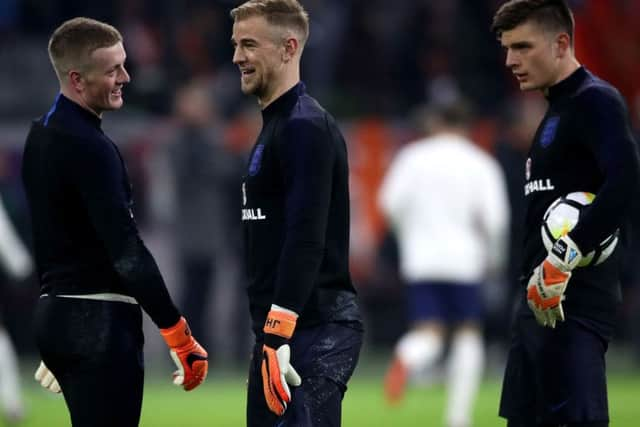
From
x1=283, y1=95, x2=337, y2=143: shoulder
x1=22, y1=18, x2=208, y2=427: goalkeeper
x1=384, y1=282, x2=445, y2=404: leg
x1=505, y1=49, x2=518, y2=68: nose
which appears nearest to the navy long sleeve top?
x1=22, y1=18, x2=208, y2=427: goalkeeper

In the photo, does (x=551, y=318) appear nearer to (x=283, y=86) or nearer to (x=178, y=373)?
(x=283, y=86)

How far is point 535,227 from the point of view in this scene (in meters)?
6.29

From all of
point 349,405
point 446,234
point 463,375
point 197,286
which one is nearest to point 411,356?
point 463,375

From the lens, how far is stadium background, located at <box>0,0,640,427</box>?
15.2m

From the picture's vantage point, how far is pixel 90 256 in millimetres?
6020

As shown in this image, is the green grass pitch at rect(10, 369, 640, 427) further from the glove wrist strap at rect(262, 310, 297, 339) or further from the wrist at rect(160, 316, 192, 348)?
the glove wrist strap at rect(262, 310, 297, 339)

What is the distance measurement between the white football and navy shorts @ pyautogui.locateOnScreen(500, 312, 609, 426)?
298 millimetres

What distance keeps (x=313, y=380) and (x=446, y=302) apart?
6.19 meters

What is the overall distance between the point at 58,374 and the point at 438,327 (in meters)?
6.15

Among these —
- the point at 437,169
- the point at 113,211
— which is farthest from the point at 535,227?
the point at 437,169

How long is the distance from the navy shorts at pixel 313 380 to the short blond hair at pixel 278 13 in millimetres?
1277

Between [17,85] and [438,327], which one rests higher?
[17,85]

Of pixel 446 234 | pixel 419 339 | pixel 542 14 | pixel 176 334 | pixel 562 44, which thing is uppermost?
pixel 542 14

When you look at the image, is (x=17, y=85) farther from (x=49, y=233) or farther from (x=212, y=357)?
(x=49, y=233)
